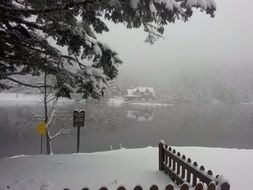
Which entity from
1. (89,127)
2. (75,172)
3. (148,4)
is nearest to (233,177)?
(75,172)

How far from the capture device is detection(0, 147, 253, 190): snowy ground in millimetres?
6035

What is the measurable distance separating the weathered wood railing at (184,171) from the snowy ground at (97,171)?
28cm

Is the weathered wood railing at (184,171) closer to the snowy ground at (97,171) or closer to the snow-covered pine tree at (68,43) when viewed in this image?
the snowy ground at (97,171)

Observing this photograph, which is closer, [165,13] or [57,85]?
[165,13]

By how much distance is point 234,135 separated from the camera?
31766mm

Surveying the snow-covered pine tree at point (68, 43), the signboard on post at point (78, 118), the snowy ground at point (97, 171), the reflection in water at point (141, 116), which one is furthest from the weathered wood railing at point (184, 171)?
the reflection in water at point (141, 116)

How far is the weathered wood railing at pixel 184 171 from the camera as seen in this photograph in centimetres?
431

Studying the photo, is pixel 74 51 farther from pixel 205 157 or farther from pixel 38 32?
pixel 205 157

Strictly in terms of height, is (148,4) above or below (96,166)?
above

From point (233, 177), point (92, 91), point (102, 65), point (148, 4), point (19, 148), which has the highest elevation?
point (148, 4)

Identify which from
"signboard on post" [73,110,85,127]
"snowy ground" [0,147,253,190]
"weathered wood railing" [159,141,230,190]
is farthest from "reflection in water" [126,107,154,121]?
"weathered wood railing" [159,141,230,190]

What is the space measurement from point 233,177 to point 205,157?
2268mm

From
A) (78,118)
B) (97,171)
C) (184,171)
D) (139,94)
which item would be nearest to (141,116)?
(78,118)

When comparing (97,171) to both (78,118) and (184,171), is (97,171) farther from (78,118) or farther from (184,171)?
(78,118)
